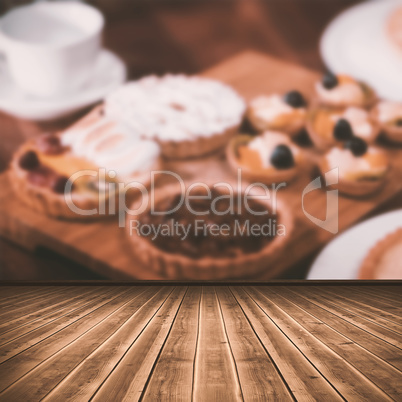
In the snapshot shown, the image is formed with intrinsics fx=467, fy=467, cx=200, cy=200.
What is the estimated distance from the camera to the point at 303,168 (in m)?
1.39

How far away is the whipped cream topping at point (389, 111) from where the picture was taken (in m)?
1.42

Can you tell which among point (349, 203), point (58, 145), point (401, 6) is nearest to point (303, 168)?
point (349, 203)

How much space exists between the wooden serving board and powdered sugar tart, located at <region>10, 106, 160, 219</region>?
0.05 metres

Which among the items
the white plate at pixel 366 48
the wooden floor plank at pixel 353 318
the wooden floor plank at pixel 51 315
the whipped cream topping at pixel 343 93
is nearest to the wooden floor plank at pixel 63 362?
the wooden floor plank at pixel 51 315

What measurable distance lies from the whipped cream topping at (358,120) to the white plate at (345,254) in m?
0.30

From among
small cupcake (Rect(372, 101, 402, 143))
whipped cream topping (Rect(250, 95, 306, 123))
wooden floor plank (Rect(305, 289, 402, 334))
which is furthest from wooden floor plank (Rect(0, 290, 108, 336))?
small cupcake (Rect(372, 101, 402, 143))

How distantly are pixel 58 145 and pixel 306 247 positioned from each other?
0.77 meters

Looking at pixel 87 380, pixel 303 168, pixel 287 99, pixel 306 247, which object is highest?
pixel 287 99

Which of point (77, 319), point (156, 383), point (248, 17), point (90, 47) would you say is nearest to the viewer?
point (156, 383)

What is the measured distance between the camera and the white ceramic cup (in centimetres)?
125

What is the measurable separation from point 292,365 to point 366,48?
109 centimetres

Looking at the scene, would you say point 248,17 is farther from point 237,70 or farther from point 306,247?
point 306,247

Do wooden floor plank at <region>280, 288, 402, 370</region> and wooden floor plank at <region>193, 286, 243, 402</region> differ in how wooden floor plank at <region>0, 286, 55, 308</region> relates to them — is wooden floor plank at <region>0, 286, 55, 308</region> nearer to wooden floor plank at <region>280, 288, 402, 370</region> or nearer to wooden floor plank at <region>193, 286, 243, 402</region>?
wooden floor plank at <region>193, 286, 243, 402</region>

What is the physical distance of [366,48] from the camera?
1507 millimetres
